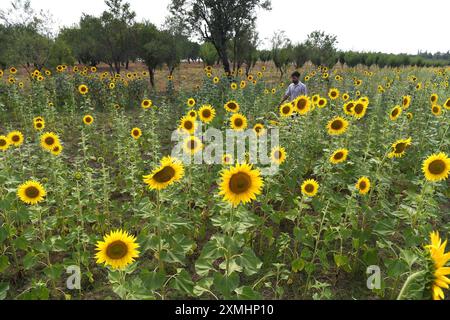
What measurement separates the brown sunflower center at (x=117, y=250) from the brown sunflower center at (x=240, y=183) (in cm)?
105

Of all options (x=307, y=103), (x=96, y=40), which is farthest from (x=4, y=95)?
(x=307, y=103)

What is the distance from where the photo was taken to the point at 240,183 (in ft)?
9.19

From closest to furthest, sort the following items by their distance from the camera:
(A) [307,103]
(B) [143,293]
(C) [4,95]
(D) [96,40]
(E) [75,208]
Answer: (B) [143,293]
(E) [75,208]
(A) [307,103]
(C) [4,95]
(D) [96,40]

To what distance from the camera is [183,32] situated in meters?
22.8

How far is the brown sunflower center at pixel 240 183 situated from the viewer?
2.80 m

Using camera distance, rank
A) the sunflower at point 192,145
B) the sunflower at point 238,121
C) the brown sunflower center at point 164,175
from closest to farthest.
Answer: the brown sunflower center at point 164,175 → the sunflower at point 192,145 → the sunflower at point 238,121

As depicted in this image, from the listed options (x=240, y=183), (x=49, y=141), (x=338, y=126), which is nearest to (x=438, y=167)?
(x=338, y=126)

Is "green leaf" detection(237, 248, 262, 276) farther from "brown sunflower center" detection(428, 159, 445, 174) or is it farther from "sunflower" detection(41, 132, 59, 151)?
"sunflower" detection(41, 132, 59, 151)

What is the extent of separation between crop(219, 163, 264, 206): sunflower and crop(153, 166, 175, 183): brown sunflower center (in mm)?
599

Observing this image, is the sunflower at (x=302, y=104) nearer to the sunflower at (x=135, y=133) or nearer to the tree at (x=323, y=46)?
the sunflower at (x=135, y=133)

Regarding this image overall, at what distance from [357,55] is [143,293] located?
46.8 meters

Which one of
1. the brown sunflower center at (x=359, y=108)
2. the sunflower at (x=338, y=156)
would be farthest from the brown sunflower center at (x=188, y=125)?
the brown sunflower center at (x=359, y=108)

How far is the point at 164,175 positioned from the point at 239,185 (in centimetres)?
78
